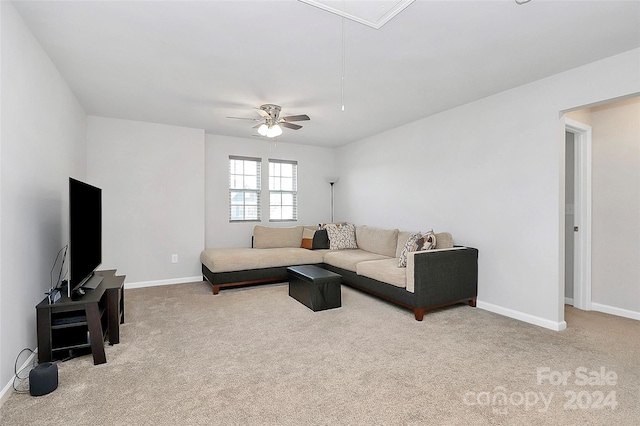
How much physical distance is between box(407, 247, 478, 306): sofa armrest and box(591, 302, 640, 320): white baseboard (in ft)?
4.43

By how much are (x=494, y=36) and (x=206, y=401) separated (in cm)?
323

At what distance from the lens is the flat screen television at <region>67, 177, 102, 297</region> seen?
2.38 meters

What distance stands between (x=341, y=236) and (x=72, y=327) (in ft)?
13.0

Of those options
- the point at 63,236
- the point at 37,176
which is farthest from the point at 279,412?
the point at 63,236

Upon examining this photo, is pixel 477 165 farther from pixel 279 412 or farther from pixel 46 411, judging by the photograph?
pixel 46 411

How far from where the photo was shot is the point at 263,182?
610 centimetres

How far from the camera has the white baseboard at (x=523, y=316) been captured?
124 inches

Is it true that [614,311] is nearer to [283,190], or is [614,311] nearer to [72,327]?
[283,190]

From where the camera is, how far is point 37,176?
251 centimetres

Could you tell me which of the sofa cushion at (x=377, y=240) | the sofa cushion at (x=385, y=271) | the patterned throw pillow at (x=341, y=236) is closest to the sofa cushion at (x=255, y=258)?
the patterned throw pillow at (x=341, y=236)

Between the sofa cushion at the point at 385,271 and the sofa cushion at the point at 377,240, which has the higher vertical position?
the sofa cushion at the point at 377,240

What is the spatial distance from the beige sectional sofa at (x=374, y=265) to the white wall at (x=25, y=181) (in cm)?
209

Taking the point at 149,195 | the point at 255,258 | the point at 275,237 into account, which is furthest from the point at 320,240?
the point at 149,195

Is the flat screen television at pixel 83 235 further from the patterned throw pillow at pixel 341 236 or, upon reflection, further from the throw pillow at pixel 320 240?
the patterned throw pillow at pixel 341 236
